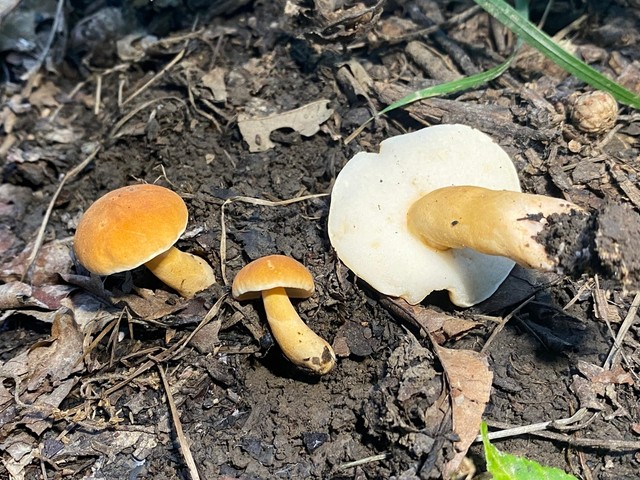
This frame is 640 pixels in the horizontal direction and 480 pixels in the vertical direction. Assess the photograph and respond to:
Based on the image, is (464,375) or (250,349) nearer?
(464,375)

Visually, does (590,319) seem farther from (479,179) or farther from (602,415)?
(479,179)

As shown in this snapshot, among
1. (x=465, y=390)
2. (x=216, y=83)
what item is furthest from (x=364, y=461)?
(x=216, y=83)

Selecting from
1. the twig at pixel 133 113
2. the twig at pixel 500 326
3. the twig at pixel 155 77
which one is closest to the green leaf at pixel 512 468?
the twig at pixel 500 326

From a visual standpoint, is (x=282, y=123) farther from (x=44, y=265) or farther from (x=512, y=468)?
(x=512, y=468)

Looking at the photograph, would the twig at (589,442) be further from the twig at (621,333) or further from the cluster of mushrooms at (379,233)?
the cluster of mushrooms at (379,233)

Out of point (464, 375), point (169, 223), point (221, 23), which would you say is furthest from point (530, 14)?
point (169, 223)

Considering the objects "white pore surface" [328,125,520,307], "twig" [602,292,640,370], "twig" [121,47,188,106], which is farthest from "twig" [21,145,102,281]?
"twig" [602,292,640,370]
